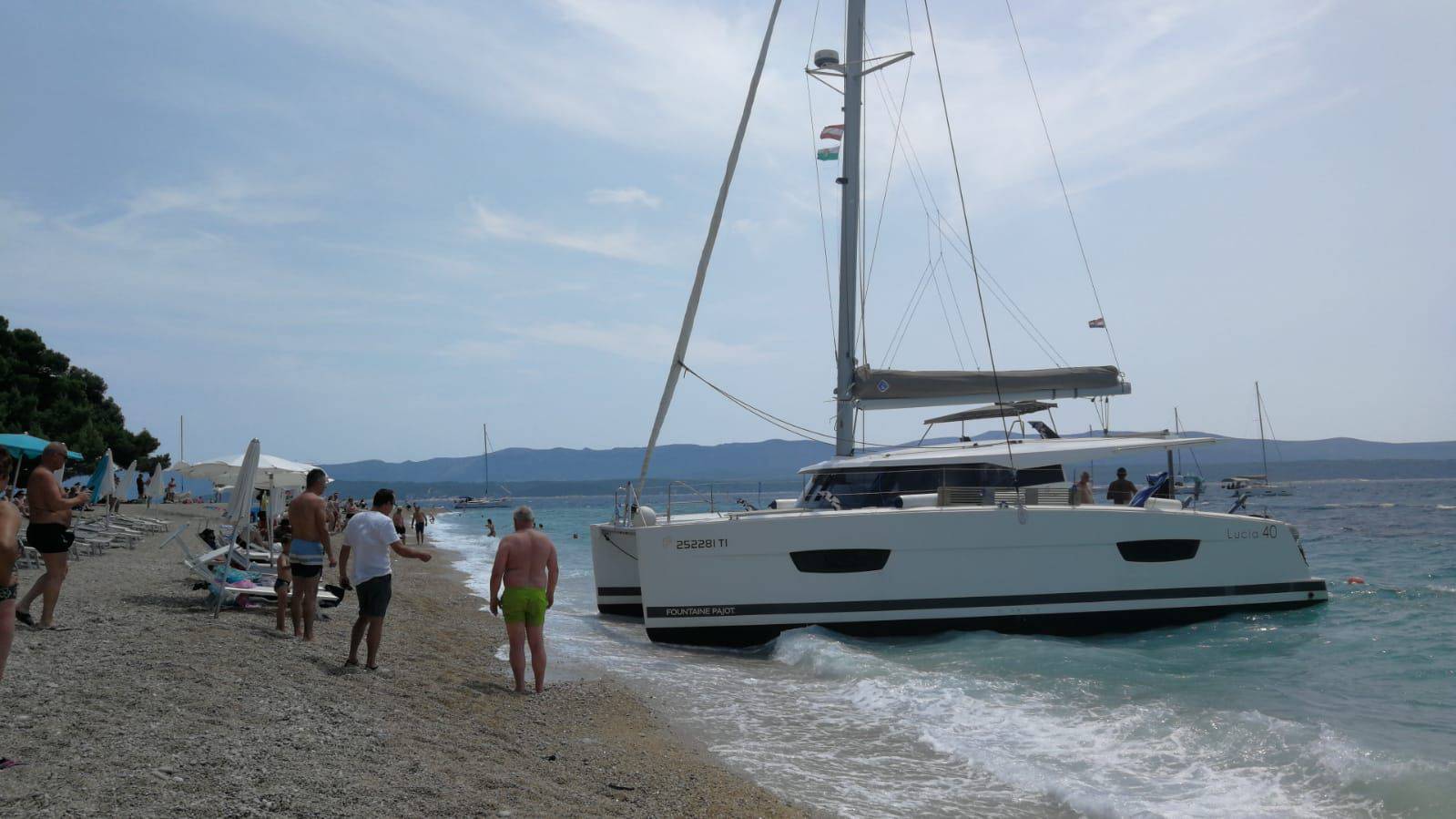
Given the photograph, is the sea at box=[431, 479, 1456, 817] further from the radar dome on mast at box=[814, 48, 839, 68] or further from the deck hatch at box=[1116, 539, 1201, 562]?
the radar dome on mast at box=[814, 48, 839, 68]

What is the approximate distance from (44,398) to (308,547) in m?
37.1

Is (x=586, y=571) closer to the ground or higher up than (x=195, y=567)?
closer to the ground

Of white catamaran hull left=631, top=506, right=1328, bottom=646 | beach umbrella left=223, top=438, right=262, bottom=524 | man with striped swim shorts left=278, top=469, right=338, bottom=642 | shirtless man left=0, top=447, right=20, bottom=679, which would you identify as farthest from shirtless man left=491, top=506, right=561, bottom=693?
beach umbrella left=223, top=438, right=262, bottom=524

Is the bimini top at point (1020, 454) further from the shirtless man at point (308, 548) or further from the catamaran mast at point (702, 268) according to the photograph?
the shirtless man at point (308, 548)

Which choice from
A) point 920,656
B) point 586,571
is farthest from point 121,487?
point 920,656

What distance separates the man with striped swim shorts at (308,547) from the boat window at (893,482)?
21.7 ft

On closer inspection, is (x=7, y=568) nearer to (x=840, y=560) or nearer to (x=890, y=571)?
(x=840, y=560)

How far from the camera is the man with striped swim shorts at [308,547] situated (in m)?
8.96

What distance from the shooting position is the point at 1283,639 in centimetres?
1245

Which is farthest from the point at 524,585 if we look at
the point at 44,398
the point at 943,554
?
the point at 44,398

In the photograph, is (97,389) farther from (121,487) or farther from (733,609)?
(733,609)

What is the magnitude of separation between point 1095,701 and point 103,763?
8.23 metres

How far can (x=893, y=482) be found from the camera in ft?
44.5

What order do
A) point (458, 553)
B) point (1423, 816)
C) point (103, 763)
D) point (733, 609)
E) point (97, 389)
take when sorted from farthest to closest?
1. point (97, 389)
2. point (458, 553)
3. point (733, 609)
4. point (1423, 816)
5. point (103, 763)
